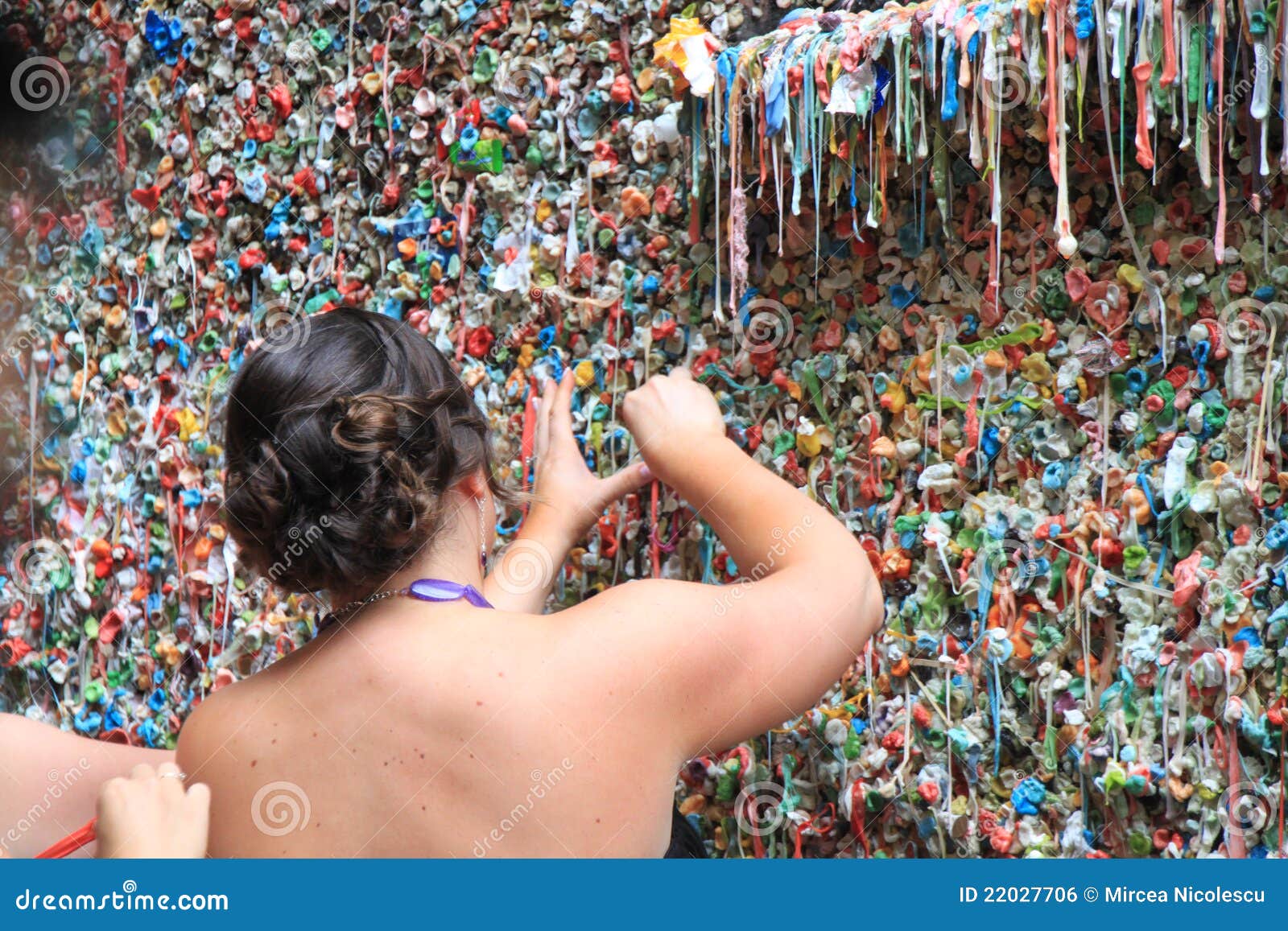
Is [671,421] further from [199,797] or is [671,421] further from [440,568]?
[199,797]

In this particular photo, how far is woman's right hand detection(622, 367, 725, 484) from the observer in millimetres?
1069

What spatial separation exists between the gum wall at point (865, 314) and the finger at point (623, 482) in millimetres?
73

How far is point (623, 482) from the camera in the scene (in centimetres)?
120

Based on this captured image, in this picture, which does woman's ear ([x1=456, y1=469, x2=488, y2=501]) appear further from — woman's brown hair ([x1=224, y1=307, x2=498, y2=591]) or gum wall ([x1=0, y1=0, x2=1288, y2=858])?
gum wall ([x1=0, y1=0, x2=1288, y2=858])

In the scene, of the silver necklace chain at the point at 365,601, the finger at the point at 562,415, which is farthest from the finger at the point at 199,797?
the finger at the point at 562,415

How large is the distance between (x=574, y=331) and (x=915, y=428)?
0.38m

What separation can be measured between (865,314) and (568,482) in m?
0.32

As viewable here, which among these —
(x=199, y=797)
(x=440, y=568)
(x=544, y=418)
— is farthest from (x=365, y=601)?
(x=544, y=418)

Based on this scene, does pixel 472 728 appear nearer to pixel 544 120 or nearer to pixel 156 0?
pixel 544 120

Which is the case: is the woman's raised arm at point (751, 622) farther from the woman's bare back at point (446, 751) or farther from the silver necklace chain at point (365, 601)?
the silver necklace chain at point (365, 601)

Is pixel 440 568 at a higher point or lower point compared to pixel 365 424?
lower

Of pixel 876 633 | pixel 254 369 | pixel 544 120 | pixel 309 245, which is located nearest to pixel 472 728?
pixel 254 369

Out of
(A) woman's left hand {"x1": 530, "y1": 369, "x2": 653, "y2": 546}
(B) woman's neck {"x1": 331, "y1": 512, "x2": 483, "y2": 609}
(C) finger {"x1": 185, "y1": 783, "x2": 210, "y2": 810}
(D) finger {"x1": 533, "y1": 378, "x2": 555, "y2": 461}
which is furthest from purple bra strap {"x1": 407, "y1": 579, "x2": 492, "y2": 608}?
(D) finger {"x1": 533, "y1": 378, "x2": 555, "y2": 461}

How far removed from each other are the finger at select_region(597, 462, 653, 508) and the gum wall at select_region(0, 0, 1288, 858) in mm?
73
